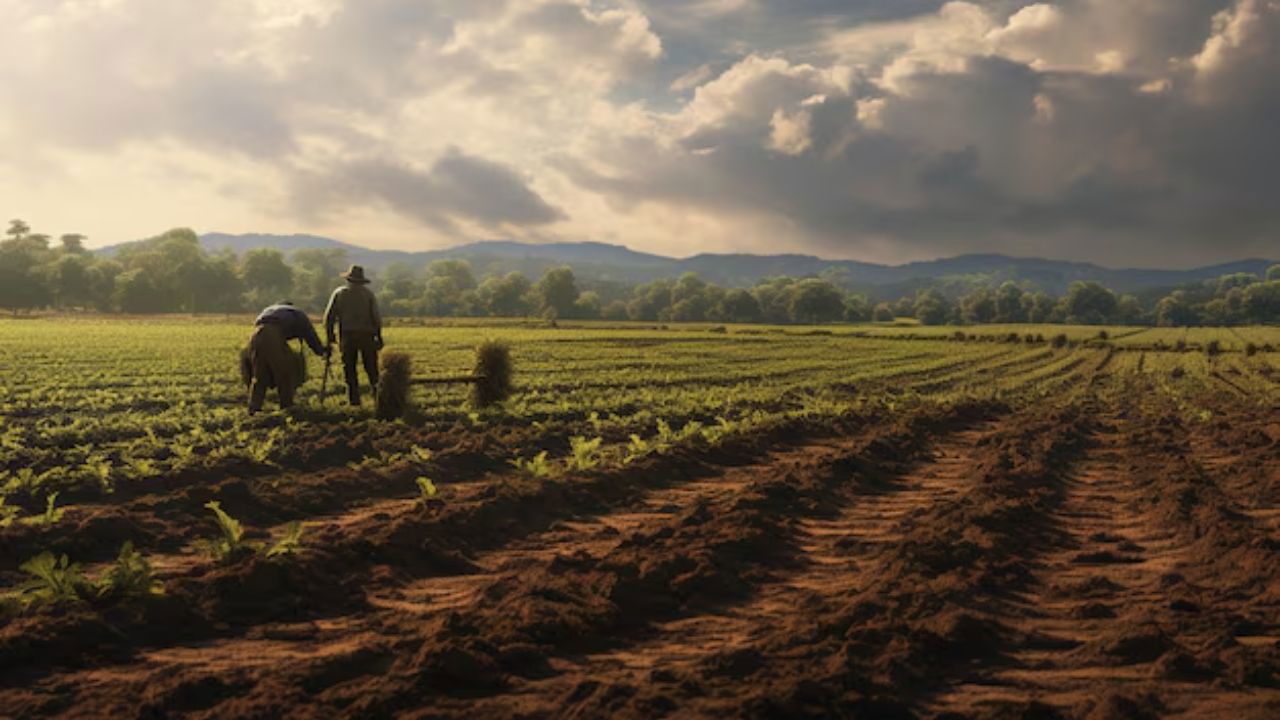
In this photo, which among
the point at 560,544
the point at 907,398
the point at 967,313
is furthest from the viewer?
the point at 967,313

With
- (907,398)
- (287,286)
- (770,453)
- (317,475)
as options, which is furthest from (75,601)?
(287,286)

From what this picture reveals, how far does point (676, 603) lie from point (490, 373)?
11568 millimetres

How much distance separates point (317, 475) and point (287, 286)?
137965 mm

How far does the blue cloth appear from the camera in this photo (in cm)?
1535

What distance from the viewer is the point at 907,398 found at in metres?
24.3

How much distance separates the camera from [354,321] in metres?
15.4

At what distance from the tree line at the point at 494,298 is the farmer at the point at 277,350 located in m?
104

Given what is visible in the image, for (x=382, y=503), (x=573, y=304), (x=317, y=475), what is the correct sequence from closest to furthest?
(x=382, y=503) → (x=317, y=475) → (x=573, y=304)

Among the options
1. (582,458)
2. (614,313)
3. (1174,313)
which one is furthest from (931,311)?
(582,458)

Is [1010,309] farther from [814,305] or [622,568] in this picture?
[622,568]

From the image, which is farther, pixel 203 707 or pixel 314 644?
pixel 314 644

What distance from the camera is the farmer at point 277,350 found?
49.6ft

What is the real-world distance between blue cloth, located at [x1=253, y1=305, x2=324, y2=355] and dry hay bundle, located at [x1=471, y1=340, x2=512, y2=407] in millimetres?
3052

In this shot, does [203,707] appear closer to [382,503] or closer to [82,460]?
[382,503]
